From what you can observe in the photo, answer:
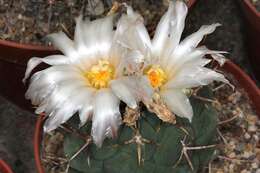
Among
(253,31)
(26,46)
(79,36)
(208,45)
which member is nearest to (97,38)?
(79,36)

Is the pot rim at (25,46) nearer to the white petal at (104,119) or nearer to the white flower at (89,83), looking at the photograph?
the white flower at (89,83)

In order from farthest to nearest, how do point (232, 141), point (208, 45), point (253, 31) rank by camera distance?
point (208, 45)
point (253, 31)
point (232, 141)

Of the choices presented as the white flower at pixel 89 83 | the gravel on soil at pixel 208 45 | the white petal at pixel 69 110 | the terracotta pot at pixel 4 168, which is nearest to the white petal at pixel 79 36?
the white flower at pixel 89 83

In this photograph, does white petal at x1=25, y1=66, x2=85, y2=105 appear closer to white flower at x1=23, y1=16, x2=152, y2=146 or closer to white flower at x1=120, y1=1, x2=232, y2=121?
white flower at x1=23, y1=16, x2=152, y2=146

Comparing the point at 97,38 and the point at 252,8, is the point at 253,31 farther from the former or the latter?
the point at 97,38

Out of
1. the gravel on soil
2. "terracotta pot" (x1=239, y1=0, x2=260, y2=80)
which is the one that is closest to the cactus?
"terracotta pot" (x1=239, y1=0, x2=260, y2=80)

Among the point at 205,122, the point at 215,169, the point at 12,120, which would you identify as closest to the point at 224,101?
the point at 215,169
